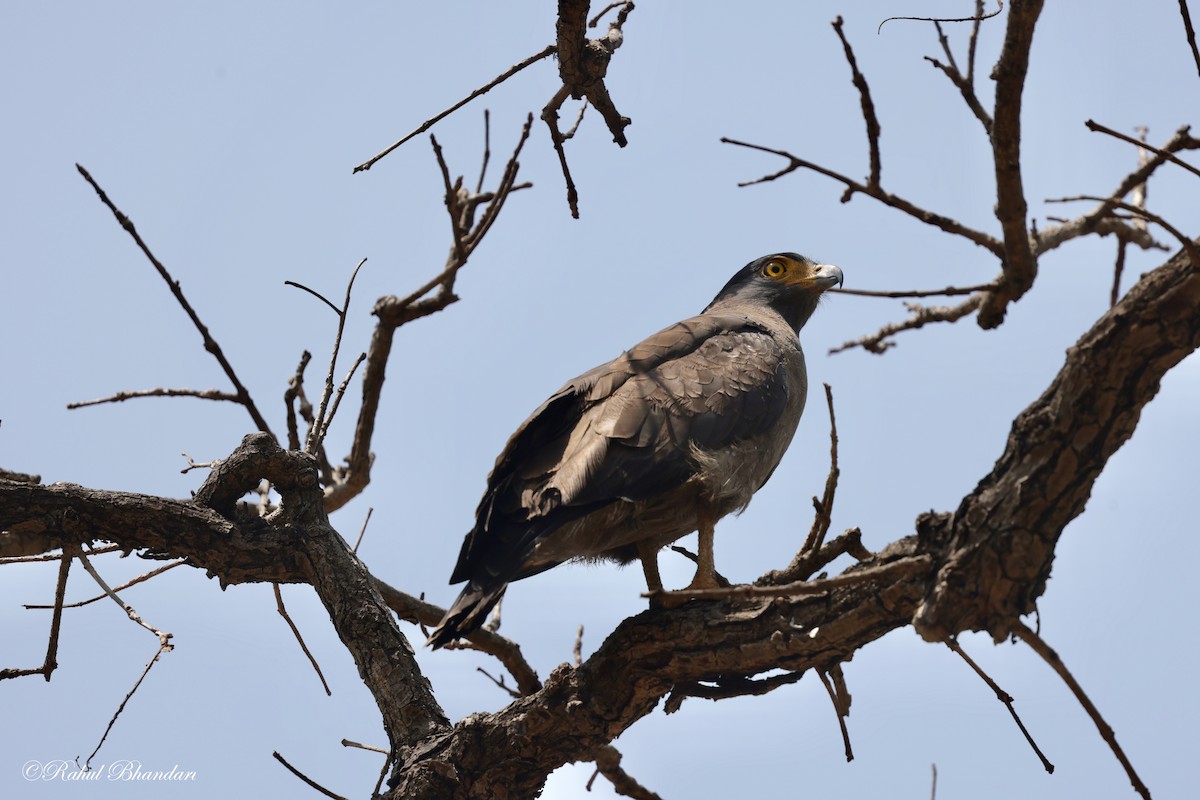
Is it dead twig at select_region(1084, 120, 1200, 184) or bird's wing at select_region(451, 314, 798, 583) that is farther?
bird's wing at select_region(451, 314, 798, 583)

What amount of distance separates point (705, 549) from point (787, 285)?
216 centimetres

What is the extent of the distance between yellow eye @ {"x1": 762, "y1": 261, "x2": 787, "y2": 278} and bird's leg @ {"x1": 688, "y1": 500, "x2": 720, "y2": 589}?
212 cm

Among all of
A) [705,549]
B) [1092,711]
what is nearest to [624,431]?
[705,549]

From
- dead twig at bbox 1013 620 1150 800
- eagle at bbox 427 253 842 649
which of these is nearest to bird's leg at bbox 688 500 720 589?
eagle at bbox 427 253 842 649

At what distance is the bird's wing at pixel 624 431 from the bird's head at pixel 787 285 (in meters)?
1.09

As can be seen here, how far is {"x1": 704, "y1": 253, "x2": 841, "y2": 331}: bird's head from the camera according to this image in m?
5.91

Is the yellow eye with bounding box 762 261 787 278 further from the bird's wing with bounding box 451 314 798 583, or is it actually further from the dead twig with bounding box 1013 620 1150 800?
the dead twig with bounding box 1013 620 1150 800

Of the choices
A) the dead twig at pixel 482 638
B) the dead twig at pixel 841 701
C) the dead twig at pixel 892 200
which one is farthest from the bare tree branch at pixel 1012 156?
the dead twig at pixel 482 638

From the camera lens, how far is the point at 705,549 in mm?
4250

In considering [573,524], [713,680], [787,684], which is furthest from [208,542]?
[787,684]

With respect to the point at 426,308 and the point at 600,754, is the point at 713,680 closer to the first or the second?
the point at 600,754

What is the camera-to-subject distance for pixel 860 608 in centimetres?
310

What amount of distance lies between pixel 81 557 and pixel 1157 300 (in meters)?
3.12

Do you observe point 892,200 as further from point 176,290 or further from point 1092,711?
point 176,290
